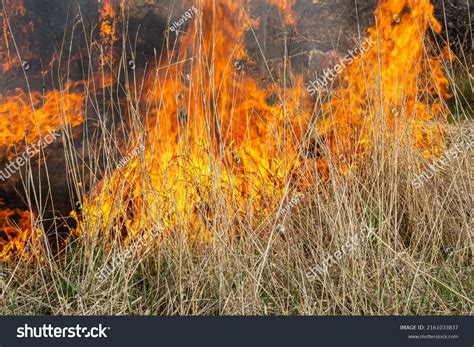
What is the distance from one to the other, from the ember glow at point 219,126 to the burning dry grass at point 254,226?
2 cm

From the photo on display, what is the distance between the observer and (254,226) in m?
4.47

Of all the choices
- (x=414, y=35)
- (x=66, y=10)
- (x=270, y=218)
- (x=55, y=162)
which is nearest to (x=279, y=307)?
(x=270, y=218)

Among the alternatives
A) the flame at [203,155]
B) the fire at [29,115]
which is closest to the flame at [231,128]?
the flame at [203,155]

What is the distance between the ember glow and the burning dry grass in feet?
0.07

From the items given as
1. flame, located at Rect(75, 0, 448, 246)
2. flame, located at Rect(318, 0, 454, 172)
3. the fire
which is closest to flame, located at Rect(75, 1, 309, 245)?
flame, located at Rect(75, 0, 448, 246)

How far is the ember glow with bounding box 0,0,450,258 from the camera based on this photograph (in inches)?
168

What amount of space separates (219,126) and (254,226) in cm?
71

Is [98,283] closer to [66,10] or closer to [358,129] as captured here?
[358,129]

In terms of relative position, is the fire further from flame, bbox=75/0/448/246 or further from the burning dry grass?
flame, bbox=75/0/448/246

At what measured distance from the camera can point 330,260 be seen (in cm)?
403

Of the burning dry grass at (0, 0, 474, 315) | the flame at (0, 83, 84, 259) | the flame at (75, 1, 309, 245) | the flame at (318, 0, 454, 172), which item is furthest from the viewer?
the flame at (0, 83, 84, 259)

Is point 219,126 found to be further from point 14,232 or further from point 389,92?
point 14,232

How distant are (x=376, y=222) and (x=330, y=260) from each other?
0.56 metres

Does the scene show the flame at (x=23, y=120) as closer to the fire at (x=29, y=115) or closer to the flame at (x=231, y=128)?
the fire at (x=29, y=115)
